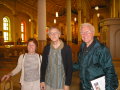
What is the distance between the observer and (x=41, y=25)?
9156 mm

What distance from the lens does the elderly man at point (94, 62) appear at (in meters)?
2.07

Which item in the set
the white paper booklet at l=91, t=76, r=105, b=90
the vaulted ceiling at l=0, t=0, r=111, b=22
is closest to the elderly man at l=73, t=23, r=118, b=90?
the white paper booklet at l=91, t=76, r=105, b=90

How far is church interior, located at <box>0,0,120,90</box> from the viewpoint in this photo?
884cm

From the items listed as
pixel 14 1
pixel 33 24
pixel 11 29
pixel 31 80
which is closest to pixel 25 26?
pixel 33 24

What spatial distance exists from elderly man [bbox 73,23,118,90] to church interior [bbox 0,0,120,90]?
1100 mm

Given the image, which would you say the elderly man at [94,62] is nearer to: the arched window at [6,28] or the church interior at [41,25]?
the church interior at [41,25]

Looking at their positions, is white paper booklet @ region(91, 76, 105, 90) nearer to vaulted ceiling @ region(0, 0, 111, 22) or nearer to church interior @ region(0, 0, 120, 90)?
church interior @ region(0, 0, 120, 90)

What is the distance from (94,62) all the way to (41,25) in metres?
7.28

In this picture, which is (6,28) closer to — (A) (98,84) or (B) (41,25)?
(B) (41,25)

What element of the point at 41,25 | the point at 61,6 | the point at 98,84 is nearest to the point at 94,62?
the point at 98,84

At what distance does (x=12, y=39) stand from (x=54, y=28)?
18910 millimetres

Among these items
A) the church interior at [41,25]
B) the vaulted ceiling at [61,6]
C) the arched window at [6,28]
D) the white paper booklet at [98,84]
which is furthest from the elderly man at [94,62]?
the arched window at [6,28]

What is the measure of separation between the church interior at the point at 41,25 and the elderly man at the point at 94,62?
3.61 feet

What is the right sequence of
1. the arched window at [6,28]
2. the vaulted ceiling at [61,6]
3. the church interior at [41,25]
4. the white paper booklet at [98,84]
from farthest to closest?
the arched window at [6,28] < the vaulted ceiling at [61,6] < the church interior at [41,25] < the white paper booklet at [98,84]
